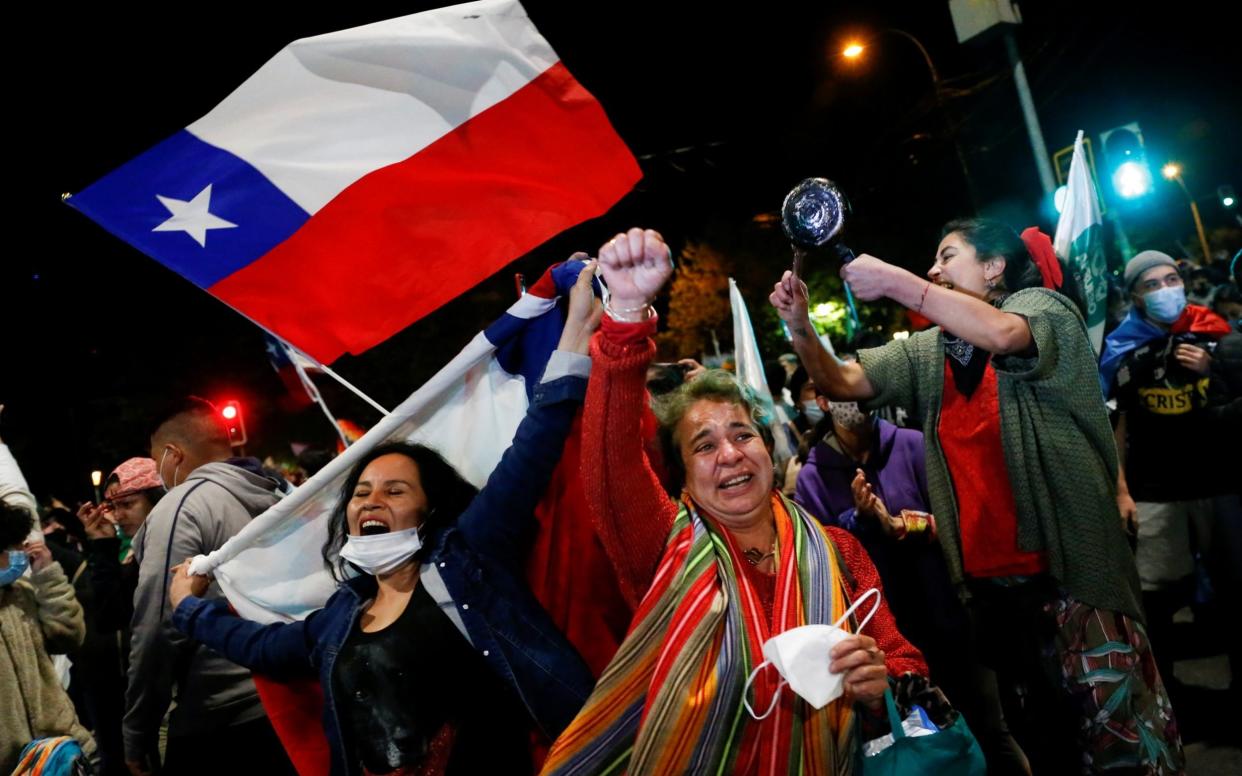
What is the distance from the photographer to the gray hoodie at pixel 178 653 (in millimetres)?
3660

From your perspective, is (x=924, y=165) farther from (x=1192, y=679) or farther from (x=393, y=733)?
(x=393, y=733)

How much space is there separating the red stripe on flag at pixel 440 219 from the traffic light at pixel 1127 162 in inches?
364

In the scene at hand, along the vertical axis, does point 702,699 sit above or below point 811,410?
below

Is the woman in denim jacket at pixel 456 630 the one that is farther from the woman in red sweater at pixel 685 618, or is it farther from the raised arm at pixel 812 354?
the raised arm at pixel 812 354

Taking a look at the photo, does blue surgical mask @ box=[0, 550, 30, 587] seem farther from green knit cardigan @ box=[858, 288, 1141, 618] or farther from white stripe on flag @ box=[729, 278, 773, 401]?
green knit cardigan @ box=[858, 288, 1141, 618]

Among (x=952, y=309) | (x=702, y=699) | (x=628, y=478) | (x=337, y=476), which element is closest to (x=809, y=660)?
(x=702, y=699)

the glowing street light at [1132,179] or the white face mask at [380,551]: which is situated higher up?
the glowing street light at [1132,179]

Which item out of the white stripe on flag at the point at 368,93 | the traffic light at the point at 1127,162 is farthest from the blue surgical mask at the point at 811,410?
the traffic light at the point at 1127,162

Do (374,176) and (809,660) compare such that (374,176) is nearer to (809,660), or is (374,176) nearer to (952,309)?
(952,309)

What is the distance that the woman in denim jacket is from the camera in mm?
2570

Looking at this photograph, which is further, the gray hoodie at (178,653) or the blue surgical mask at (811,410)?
the blue surgical mask at (811,410)

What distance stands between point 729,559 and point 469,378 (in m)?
1.16

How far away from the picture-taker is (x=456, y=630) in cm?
270

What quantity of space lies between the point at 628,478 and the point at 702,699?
2.05 feet
